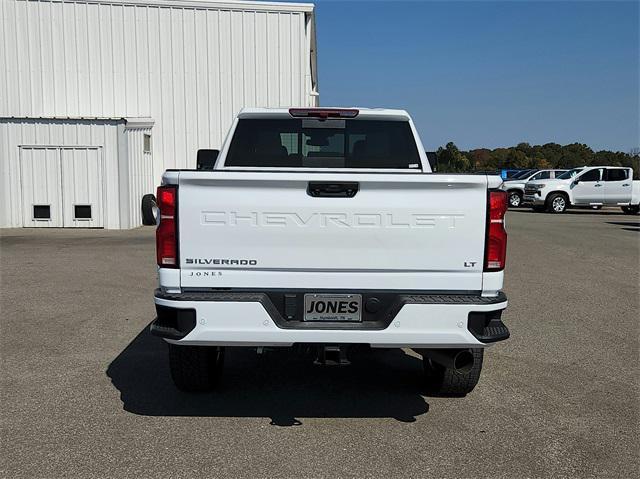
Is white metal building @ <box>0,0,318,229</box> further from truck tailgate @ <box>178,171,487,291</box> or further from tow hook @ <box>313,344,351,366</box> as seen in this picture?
tow hook @ <box>313,344,351,366</box>

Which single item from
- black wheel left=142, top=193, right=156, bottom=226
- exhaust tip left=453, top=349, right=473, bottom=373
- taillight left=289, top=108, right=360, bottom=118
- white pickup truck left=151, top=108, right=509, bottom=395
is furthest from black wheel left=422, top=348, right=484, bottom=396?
black wheel left=142, top=193, right=156, bottom=226

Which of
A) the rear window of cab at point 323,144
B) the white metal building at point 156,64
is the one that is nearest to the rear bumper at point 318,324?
the rear window of cab at point 323,144

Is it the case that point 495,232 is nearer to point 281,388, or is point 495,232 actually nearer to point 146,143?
point 281,388

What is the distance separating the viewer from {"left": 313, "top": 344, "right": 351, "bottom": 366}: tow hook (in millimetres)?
3818

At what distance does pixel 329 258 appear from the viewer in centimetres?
377

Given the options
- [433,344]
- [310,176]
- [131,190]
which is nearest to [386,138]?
[310,176]

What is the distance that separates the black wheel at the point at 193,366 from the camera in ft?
14.6

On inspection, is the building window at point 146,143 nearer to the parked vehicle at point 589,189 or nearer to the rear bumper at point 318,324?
the rear bumper at point 318,324

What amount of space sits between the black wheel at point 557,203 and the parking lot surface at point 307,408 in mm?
19985

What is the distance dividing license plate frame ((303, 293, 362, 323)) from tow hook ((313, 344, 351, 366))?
6.8 inches

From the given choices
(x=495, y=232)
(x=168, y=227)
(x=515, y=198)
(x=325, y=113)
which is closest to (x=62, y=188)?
(x=325, y=113)

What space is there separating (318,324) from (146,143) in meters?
16.5

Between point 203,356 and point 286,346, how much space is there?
0.97 m

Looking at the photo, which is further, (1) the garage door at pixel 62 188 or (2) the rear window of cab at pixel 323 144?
(1) the garage door at pixel 62 188
